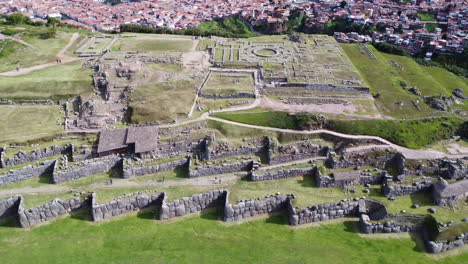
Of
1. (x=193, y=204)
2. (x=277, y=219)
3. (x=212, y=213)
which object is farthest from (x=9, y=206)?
(x=277, y=219)

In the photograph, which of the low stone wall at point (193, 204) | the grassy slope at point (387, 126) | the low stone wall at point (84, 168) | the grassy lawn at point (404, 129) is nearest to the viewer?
the low stone wall at point (193, 204)

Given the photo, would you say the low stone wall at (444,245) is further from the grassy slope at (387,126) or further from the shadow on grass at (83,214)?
the shadow on grass at (83,214)

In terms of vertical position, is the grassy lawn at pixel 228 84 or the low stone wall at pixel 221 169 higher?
A: the grassy lawn at pixel 228 84

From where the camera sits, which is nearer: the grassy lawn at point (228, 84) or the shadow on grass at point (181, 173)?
the shadow on grass at point (181, 173)

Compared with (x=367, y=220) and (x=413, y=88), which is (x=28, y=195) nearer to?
(x=367, y=220)

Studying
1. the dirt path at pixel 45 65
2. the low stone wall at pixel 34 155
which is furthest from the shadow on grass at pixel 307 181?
the dirt path at pixel 45 65

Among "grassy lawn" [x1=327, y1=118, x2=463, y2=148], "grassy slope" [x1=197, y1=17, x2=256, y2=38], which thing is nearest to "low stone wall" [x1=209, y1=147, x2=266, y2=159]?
"grassy lawn" [x1=327, y1=118, x2=463, y2=148]
